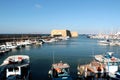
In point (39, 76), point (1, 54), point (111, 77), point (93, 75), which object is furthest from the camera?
point (1, 54)

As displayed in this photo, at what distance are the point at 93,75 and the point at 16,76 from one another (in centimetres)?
1063

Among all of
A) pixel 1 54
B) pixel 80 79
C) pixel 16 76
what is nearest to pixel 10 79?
pixel 16 76

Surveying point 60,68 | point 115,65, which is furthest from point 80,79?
point 115,65

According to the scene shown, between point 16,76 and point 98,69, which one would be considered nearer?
point 16,76

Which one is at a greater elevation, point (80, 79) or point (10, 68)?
point (10, 68)

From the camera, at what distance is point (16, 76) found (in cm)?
2620

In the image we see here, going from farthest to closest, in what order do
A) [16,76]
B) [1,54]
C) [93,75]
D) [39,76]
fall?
[1,54] → [39,76] → [93,75] → [16,76]

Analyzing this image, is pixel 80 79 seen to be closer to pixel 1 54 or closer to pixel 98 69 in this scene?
pixel 98 69

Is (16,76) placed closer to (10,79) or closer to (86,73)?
(10,79)

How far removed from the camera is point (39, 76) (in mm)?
33062

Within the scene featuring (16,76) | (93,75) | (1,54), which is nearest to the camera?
(16,76)

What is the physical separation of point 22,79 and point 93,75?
998 cm

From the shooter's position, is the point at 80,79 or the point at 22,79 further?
the point at 80,79

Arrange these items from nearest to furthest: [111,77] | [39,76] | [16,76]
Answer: [16,76] < [111,77] < [39,76]
